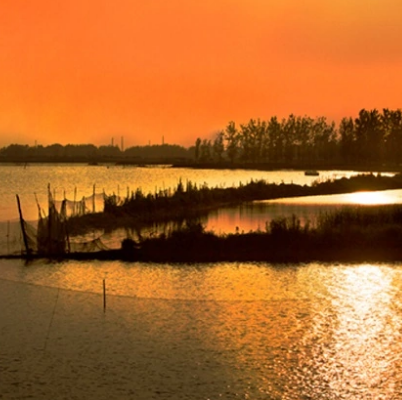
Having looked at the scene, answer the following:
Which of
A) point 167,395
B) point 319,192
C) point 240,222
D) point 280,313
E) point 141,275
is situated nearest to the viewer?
point 167,395

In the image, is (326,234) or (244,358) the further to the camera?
(326,234)

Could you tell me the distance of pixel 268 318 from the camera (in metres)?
16.5

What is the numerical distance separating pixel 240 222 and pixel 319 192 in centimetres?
2952

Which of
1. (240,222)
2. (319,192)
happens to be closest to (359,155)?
(319,192)

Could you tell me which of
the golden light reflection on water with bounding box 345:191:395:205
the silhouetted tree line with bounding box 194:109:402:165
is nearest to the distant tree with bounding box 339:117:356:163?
the silhouetted tree line with bounding box 194:109:402:165

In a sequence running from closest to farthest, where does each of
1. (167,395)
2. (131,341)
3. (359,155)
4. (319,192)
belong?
1. (167,395)
2. (131,341)
3. (319,192)
4. (359,155)

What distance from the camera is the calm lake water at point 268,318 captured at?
12219 mm

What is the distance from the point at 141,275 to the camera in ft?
73.0

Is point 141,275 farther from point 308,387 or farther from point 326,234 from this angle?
point 308,387

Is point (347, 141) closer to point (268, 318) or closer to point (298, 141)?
point (298, 141)

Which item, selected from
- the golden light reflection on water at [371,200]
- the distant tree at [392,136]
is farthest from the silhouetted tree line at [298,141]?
the golden light reflection on water at [371,200]

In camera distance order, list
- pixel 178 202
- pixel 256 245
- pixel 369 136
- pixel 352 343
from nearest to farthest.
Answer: pixel 352 343, pixel 256 245, pixel 178 202, pixel 369 136

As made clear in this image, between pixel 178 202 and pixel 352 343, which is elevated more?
pixel 178 202

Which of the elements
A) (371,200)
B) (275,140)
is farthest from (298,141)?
(371,200)
